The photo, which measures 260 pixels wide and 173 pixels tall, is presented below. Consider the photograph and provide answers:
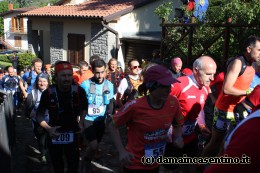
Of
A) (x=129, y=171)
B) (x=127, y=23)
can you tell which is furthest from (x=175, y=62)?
(x=127, y=23)

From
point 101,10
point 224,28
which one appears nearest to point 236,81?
point 224,28

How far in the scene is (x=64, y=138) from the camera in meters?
3.77

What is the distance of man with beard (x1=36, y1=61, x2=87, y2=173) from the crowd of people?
0.01 m

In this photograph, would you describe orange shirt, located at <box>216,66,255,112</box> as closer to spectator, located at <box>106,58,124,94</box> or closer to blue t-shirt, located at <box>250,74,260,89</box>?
blue t-shirt, located at <box>250,74,260,89</box>

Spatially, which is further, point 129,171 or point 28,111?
point 28,111

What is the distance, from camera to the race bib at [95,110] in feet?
15.2

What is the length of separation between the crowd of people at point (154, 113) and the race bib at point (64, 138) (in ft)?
0.04

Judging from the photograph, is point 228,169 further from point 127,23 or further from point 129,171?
point 127,23

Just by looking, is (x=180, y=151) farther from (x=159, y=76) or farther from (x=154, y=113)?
(x=159, y=76)

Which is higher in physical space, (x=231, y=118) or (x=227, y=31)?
(x=227, y=31)

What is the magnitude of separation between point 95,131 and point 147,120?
207 cm

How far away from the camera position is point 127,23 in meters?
15.0

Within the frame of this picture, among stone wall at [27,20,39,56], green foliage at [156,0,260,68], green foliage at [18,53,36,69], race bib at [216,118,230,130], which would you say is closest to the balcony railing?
green foliage at [18,53,36,69]

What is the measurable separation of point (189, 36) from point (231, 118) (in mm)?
4431
